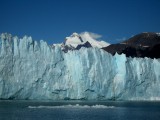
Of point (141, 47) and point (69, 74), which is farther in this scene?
point (141, 47)

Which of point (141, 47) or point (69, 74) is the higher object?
point (141, 47)

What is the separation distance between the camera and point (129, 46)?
80.4m

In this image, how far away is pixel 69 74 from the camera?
46.6m

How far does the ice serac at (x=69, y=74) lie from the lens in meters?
42.8

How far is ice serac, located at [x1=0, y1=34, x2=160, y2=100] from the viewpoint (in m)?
42.8

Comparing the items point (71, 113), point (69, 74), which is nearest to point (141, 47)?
point (69, 74)

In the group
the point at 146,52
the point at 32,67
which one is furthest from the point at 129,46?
the point at 32,67

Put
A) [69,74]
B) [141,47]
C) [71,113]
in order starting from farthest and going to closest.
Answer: [141,47] < [69,74] < [71,113]

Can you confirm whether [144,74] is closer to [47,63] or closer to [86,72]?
[86,72]

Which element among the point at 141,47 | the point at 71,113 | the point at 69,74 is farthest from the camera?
the point at 141,47

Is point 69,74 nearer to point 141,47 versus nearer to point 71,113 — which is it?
point 71,113

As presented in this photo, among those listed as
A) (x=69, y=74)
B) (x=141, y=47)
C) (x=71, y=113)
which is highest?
(x=141, y=47)

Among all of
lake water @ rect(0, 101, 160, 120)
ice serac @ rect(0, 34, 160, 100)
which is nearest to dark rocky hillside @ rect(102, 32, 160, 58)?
ice serac @ rect(0, 34, 160, 100)

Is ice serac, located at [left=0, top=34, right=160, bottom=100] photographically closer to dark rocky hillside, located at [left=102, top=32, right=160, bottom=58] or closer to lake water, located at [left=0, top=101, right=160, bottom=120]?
lake water, located at [left=0, top=101, right=160, bottom=120]
